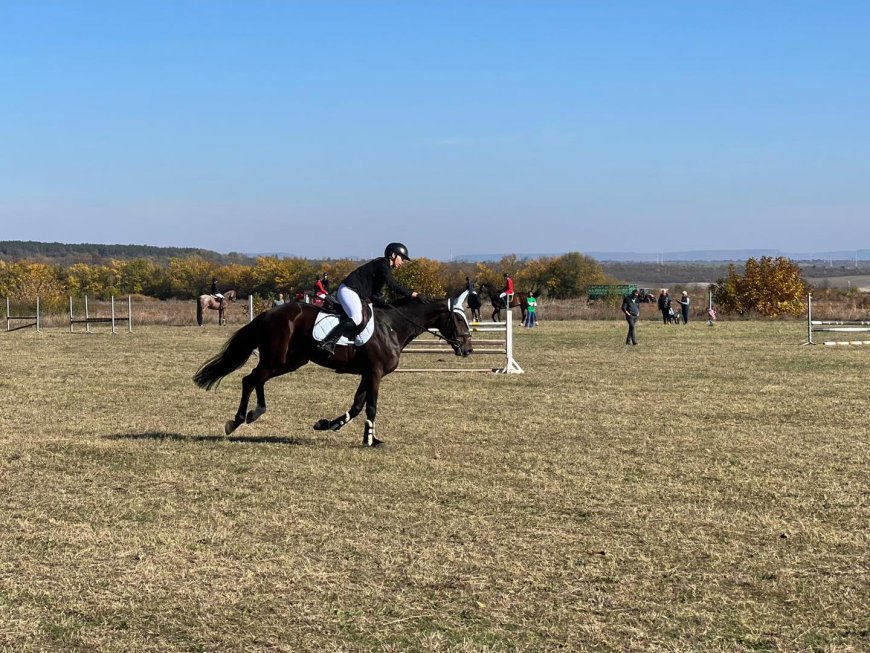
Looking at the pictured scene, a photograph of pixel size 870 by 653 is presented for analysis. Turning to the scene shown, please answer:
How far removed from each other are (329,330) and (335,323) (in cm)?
11

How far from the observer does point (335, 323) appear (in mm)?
11539

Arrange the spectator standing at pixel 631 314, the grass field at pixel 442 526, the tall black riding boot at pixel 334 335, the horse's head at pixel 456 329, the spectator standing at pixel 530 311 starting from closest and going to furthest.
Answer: the grass field at pixel 442 526, the tall black riding boot at pixel 334 335, the horse's head at pixel 456 329, the spectator standing at pixel 631 314, the spectator standing at pixel 530 311

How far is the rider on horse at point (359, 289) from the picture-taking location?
11477 mm

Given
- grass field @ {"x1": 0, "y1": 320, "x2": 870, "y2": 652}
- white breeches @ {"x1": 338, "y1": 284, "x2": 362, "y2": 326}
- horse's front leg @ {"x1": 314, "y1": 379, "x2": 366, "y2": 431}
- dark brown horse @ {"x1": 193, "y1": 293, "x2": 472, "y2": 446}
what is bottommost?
grass field @ {"x1": 0, "y1": 320, "x2": 870, "y2": 652}

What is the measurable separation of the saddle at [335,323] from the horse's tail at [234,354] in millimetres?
739

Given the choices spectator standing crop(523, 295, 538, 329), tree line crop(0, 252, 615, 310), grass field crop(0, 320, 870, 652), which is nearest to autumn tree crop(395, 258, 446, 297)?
tree line crop(0, 252, 615, 310)

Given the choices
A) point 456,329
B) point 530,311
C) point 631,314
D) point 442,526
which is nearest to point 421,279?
point 530,311

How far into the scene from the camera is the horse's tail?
1188cm

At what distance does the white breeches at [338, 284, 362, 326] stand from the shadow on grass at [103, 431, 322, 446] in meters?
1.57

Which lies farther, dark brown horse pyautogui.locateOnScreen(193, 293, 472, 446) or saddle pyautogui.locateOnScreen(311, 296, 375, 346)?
dark brown horse pyautogui.locateOnScreen(193, 293, 472, 446)

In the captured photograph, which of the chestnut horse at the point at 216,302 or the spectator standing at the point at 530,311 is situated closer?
the spectator standing at the point at 530,311

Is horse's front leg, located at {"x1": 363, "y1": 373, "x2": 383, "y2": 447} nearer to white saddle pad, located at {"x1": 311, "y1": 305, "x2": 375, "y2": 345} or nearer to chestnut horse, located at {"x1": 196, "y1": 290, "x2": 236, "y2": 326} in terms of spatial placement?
white saddle pad, located at {"x1": 311, "y1": 305, "x2": 375, "y2": 345}

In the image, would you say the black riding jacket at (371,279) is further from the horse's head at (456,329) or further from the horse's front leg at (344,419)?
the horse's head at (456,329)

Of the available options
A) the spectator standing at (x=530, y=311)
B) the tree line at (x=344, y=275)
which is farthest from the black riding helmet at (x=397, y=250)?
the tree line at (x=344, y=275)
